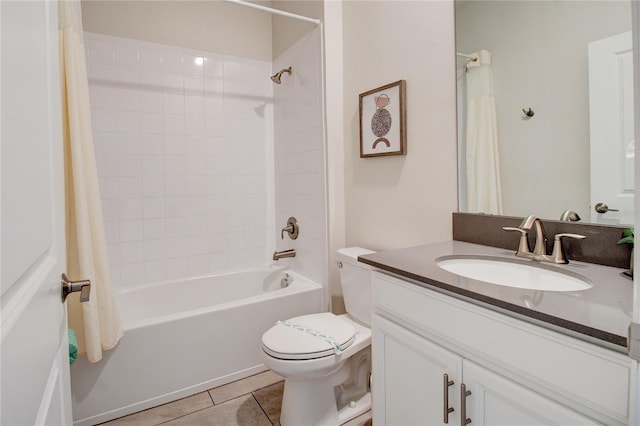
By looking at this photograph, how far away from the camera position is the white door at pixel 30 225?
1.34 ft

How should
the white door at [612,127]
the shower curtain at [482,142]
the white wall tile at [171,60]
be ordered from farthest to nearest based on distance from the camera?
the white wall tile at [171,60] → the shower curtain at [482,142] → the white door at [612,127]

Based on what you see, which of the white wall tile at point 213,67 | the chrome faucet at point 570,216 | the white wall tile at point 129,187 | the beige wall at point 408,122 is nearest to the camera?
the chrome faucet at point 570,216

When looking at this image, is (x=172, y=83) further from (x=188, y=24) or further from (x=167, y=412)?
(x=167, y=412)

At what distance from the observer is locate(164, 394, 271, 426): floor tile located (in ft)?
5.56

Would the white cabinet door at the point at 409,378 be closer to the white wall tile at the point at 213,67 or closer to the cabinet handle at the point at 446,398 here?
the cabinet handle at the point at 446,398

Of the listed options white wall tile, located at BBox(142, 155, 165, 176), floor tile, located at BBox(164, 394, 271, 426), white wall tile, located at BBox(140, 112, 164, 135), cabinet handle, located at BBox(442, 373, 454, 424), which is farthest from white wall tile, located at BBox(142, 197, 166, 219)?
cabinet handle, located at BBox(442, 373, 454, 424)

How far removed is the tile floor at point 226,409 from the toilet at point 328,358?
0.44 feet

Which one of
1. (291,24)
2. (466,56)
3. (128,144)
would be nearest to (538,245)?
(466,56)

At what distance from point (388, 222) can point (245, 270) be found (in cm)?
132

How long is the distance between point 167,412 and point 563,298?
71.9 inches

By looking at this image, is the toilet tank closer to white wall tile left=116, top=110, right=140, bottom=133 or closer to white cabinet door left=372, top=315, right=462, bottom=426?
white cabinet door left=372, top=315, right=462, bottom=426

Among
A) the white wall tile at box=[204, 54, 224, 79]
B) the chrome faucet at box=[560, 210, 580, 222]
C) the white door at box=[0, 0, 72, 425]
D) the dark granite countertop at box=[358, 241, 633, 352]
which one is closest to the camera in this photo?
the white door at box=[0, 0, 72, 425]

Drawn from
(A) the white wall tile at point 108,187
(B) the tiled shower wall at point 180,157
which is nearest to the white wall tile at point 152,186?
(B) the tiled shower wall at point 180,157

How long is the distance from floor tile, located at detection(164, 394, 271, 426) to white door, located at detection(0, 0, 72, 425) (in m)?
1.07
